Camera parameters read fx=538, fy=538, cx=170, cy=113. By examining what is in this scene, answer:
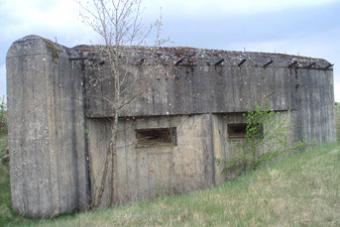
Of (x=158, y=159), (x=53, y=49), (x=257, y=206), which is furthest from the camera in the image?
(x=158, y=159)

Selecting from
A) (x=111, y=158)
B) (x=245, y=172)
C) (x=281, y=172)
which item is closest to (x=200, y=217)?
(x=281, y=172)

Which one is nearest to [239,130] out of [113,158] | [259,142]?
[259,142]

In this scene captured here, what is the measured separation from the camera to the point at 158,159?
991 centimetres

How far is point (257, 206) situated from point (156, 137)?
358 centimetres

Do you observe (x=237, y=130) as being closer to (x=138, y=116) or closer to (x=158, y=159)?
(x=158, y=159)

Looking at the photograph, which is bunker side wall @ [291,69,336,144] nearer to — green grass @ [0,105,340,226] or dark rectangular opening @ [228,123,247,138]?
dark rectangular opening @ [228,123,247,138]

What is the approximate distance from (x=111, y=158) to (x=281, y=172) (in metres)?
2.96

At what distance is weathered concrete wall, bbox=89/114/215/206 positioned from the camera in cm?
957

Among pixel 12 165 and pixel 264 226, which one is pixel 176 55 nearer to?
pixel 12 165

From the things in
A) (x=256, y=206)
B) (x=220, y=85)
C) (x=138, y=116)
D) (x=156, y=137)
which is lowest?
(x=256, y=206)

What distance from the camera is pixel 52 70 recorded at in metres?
8.72

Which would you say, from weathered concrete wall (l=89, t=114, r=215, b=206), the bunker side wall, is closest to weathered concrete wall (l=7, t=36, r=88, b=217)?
weathered concrete wall (l=89, t=114, r=215, b=206)

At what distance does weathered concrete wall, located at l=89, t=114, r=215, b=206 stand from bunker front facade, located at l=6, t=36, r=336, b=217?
0.7 inches

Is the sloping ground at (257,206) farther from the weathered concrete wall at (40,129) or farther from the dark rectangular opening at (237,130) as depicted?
the dark rectangular opening at (237,130)
